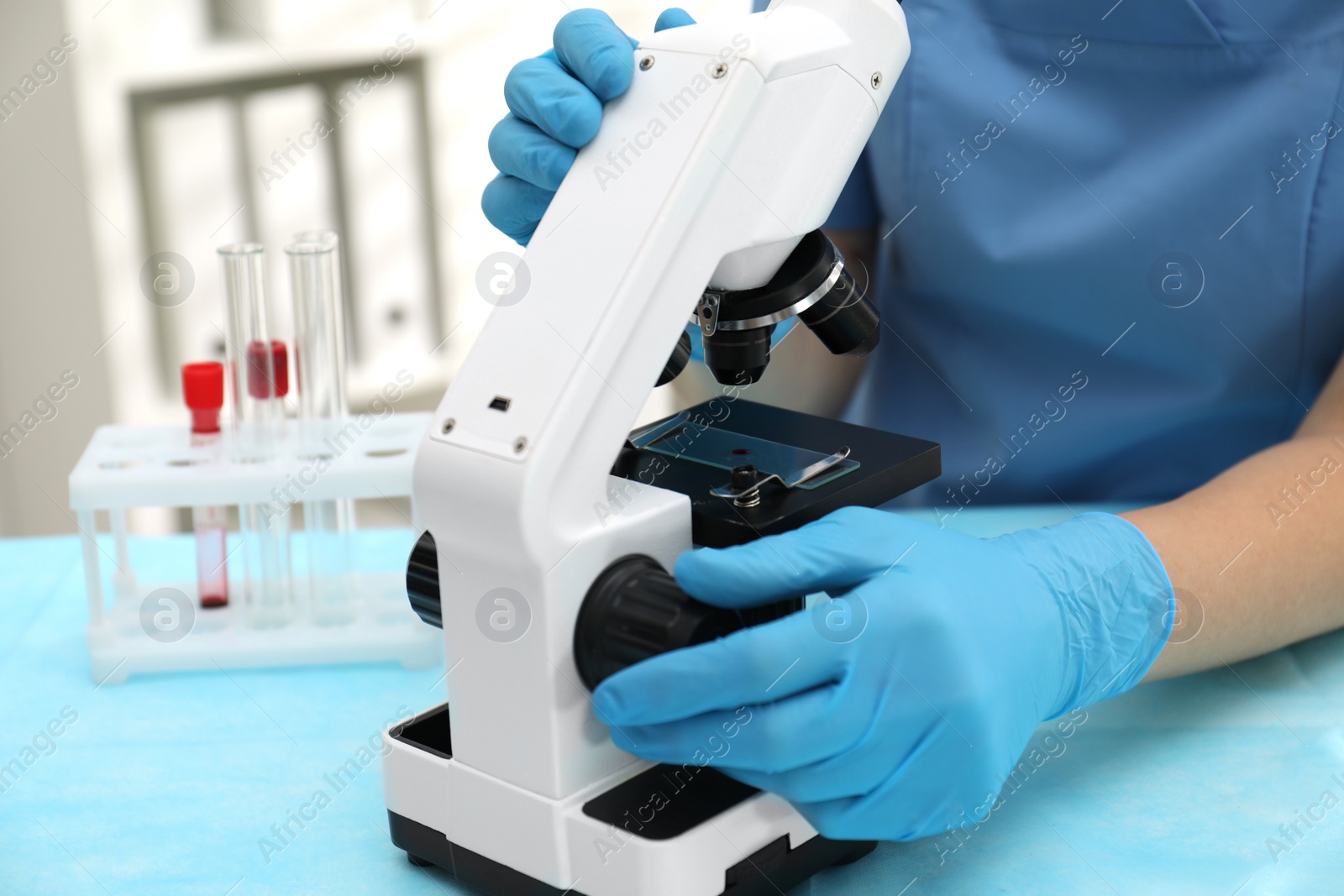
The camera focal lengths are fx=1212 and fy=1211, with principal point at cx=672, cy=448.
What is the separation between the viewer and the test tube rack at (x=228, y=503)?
1.12 metres

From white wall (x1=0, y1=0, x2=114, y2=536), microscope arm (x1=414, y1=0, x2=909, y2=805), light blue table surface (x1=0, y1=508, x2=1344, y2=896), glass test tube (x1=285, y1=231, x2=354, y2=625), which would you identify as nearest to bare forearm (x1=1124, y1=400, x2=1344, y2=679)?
light blue table surface (x1=0, y1=508, x2=1344, y2=896)

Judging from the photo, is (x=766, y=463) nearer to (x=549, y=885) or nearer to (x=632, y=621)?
(x=632, y=621)

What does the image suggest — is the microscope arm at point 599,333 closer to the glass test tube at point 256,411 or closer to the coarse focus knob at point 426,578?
the coarse focus knob at point 426,578

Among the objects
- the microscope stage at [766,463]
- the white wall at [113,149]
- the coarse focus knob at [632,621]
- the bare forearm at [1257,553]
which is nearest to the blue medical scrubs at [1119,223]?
the bare forearm at [1257,553]

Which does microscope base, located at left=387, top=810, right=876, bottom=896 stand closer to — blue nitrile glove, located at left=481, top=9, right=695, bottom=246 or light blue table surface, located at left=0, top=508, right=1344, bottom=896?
light blue table surface, located at left=0, top=508, right=1344, bottom=896

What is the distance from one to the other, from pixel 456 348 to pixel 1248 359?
2.28m

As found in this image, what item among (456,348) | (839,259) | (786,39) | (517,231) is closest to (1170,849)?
(839,259)

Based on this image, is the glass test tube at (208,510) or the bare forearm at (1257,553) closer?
the bare forearm at (1257,553)

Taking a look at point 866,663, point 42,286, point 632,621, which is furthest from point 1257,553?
point 42,286

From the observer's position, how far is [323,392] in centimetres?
120

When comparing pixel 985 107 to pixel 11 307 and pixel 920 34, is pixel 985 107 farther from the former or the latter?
pixel 11 307

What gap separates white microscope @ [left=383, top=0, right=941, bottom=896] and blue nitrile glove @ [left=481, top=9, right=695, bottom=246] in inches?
0.7

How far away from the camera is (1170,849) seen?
2.75 ft

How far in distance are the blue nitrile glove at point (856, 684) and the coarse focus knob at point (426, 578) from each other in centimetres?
14
